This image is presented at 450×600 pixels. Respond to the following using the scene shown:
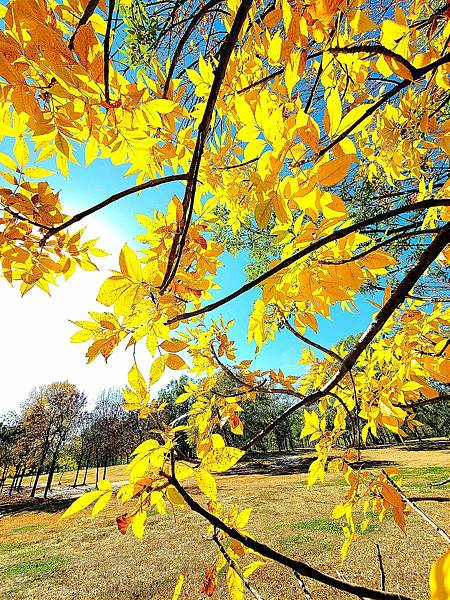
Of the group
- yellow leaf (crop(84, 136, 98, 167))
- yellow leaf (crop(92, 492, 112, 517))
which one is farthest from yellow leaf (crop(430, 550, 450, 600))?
yellow leaf (crop(84, 136, 98, 167))

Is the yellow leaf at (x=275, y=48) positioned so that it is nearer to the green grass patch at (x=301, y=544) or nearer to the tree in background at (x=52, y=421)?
the green grass patch at (x=301, y=544)

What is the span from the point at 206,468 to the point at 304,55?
1.86 ft

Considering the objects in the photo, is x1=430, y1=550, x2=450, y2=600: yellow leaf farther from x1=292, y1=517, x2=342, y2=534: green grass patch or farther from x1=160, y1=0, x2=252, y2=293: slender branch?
x1=292, y1=517, x2=342, y2=534: green grass patch

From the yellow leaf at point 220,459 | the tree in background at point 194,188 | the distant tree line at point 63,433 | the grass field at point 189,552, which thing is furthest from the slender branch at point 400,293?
the distant tree line at point 63,433

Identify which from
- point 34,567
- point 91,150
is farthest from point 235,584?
point 34,567

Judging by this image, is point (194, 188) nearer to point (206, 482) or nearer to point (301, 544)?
point (206, 482)

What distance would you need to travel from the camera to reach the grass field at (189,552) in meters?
5.25

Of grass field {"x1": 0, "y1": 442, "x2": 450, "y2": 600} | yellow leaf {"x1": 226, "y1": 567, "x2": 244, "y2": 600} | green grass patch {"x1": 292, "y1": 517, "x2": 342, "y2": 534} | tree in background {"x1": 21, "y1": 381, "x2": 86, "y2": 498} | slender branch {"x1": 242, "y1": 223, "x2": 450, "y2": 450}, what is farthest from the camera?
tree in background {"x1": 21, "y1": 381, "x2": 86, "y2": 498}

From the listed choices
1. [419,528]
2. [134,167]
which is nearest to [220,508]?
[134,167]

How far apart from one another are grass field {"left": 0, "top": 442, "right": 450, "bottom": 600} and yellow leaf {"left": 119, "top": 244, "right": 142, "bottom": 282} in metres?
3.67

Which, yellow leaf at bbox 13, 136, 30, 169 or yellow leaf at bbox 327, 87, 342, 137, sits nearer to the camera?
yellow leaf at bbox 327, 87, 342, 137

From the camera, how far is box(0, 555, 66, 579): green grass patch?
6.58 meters

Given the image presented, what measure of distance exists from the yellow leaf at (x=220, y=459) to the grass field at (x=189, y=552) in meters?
3.49

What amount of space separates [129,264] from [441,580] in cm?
40
